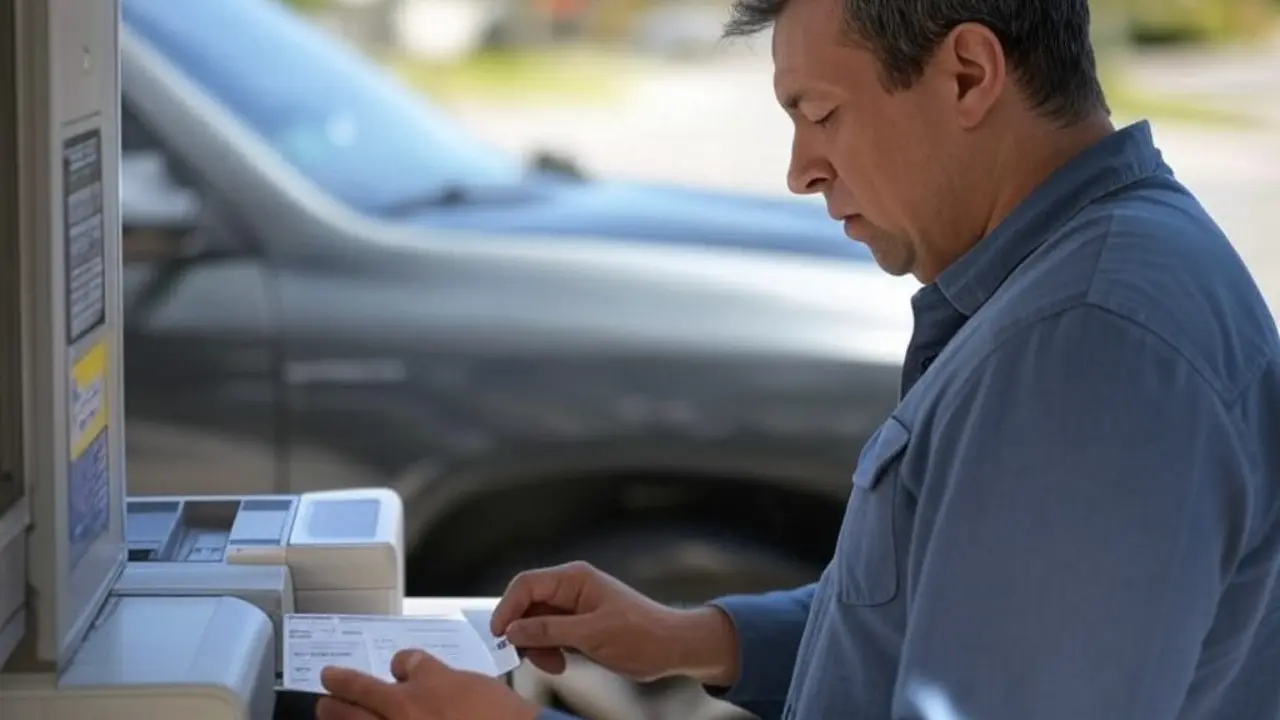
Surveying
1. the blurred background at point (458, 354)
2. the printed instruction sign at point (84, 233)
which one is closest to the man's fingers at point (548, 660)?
the printed instruction sign at point (84, 233)

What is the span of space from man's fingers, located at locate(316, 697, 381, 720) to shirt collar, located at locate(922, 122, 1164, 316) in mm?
633

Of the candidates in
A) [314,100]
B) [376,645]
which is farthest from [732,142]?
[376,645]

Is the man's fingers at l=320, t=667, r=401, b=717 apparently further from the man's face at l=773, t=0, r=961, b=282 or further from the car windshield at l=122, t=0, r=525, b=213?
the car windshield at l=122, t=0, r=525, b=213

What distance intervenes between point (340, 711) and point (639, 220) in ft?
7.08

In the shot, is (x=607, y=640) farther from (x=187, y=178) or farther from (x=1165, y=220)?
Answer: (x=187, y=178)

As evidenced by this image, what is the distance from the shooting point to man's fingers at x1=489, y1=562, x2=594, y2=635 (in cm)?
189

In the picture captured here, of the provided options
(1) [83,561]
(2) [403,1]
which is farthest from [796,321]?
(2) [403,1]

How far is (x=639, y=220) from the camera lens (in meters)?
3.62

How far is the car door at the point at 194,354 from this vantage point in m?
3.22

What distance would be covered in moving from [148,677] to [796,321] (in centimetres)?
200

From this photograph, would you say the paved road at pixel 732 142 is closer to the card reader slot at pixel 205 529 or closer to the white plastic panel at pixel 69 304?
the card reader slot at pixel 205 529

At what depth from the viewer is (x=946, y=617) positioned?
129 centimetres

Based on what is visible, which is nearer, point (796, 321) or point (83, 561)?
point (83, 561)

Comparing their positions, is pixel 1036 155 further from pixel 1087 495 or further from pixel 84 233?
pixel 84 233
